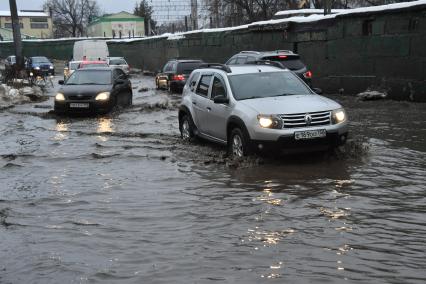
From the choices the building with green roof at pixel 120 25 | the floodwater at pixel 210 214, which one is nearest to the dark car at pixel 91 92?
the floodwater at pixel 210 214

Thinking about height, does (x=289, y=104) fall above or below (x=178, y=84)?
above

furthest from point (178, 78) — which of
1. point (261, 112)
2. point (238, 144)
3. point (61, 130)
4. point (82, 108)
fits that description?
point (261, 112)

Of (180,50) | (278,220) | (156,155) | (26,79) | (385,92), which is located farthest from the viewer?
(180,50)

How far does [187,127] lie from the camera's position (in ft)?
35.6

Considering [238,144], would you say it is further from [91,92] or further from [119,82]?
[119,82]

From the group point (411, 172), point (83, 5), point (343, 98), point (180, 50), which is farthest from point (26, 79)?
point (83, 5)

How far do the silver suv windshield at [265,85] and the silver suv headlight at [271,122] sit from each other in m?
0.91

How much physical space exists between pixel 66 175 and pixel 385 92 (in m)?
11.5

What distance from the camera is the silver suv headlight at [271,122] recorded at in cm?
784

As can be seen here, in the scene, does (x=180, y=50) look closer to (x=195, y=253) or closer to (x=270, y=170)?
(x=270, y=170)

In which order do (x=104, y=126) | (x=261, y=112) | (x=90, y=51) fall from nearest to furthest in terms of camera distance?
1. (x=261, y=112)
2. (x=104, y=126)
3. (x=90, y=51)

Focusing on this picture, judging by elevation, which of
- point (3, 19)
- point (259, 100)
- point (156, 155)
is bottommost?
point (156, 155)

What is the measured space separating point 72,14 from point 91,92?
97623 mm

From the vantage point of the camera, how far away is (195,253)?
16.0 ft
